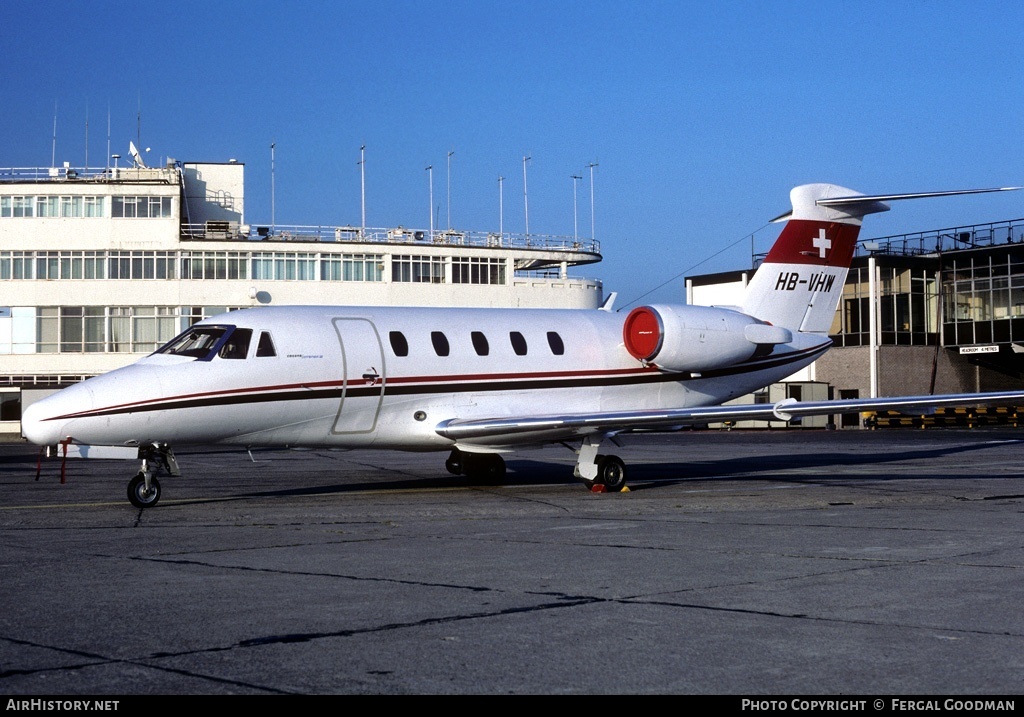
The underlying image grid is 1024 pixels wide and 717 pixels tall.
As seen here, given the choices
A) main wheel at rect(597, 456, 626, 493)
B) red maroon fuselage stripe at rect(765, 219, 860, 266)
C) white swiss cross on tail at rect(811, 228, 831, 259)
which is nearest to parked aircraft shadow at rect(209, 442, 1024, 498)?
main wheel at rect(597, 456, 626, 493)

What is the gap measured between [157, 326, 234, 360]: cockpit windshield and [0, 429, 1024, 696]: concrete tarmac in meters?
2.29

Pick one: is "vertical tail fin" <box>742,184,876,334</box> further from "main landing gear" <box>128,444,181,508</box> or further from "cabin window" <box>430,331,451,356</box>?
"main landing gear" <box>128,444,181,508</box>

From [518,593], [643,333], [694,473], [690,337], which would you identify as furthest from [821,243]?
[518,593]

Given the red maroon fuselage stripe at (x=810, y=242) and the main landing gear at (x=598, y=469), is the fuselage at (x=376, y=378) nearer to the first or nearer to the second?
the main landing gear at (x=598, y=469)

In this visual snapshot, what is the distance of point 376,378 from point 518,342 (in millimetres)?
3105

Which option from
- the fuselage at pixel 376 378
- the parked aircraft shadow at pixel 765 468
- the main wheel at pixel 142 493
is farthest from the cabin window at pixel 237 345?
the parked aircraft shadow at pixel 765 468

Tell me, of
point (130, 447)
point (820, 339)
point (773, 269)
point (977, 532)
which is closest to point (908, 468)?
point (820, 339)

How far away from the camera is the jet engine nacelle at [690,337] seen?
21531mm

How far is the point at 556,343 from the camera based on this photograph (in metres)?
21.3

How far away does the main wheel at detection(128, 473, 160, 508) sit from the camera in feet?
53.9

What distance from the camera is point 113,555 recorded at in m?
11.3

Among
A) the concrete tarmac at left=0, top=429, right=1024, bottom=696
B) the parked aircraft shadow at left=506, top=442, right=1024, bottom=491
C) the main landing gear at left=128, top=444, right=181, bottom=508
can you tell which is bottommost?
the parked aircraft shadow at left=506, top=442, right=1024, bottom=491

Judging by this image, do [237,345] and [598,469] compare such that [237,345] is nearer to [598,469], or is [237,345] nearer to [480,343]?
[480,343]

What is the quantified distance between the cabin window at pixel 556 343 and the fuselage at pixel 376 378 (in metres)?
0.04
